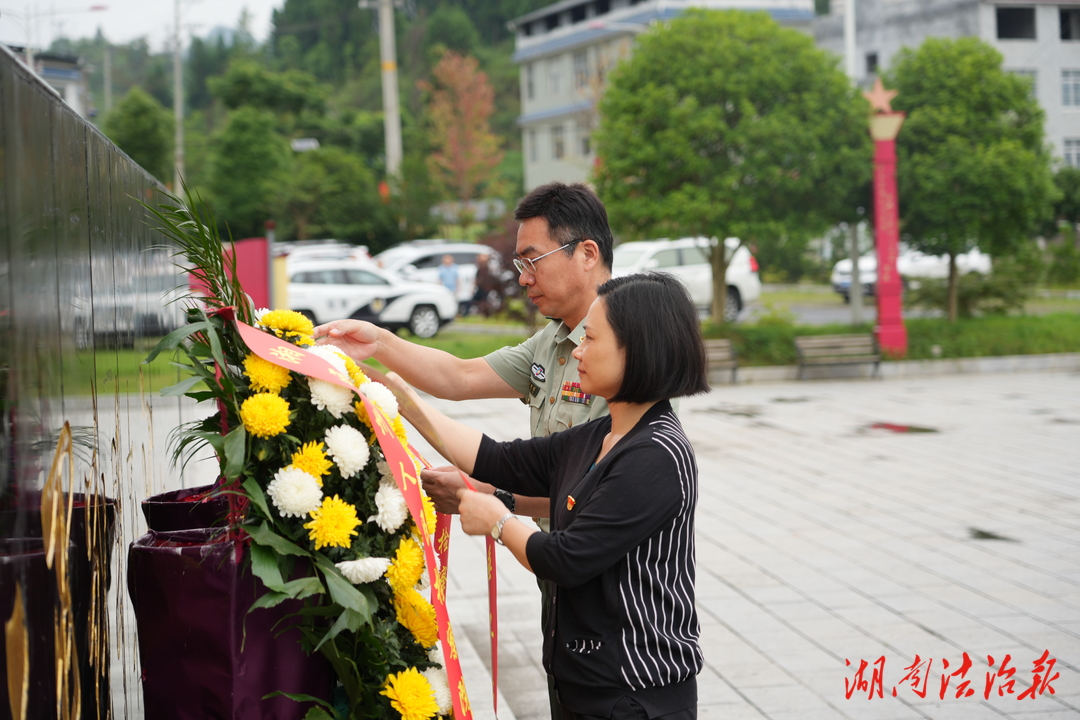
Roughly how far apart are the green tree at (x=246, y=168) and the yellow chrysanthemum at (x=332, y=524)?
2948cm

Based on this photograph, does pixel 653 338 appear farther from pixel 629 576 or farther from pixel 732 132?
pixel 732 132

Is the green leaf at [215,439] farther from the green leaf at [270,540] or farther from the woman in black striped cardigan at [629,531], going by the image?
the woman in black striped cardigan at [629,531]

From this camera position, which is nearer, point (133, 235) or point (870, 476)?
point (133, 235)

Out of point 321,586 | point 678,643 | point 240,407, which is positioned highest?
point 240,407

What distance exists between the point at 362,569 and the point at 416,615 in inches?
6.5

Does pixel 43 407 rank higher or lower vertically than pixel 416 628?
higher

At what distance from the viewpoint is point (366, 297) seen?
725 inches

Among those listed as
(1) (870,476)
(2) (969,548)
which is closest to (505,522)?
(2) (969,548)

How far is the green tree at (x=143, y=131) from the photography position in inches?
1057

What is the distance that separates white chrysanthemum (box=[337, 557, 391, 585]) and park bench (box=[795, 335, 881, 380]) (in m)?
12.6

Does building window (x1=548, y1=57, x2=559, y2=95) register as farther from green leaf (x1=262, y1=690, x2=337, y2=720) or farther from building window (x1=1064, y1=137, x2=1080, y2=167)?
green leaf (x1=262, y1=690, x2=337, y2=720)

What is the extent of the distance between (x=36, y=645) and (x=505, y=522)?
90 cm

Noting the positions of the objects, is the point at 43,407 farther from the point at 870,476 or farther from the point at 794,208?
the point at 794,208

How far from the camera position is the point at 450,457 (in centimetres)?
246
